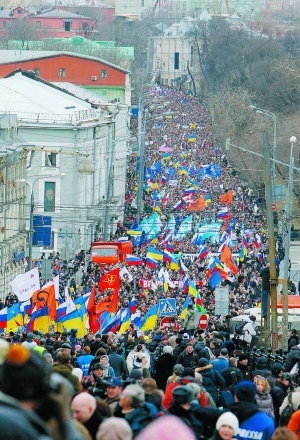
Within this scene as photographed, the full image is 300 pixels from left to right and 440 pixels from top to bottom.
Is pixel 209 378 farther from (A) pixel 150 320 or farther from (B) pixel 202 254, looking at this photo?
(B) pixel 202 254

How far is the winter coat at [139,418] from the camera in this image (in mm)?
9562

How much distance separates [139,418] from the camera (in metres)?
9.60

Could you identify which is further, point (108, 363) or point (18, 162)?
point (18, 162)

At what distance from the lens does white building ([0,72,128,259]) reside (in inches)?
2317

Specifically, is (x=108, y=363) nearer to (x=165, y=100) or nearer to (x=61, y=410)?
(x=61, y=410)

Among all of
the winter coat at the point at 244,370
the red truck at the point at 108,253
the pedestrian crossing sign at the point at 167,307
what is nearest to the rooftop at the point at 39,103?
the red truck at the point at 108,253

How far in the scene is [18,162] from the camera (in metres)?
51.1

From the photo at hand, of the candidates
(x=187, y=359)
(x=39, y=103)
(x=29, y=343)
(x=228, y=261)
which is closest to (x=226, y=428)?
(x=187, y=359)

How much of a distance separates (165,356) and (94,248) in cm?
3062

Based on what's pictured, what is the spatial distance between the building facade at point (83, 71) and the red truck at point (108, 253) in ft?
144

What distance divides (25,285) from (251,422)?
19.5m

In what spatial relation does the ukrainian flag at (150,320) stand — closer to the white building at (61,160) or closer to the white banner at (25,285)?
the white banner at (25,285)

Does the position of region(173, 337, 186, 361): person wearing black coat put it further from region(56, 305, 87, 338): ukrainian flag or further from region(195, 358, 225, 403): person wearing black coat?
region(56, 305, 87, 338): ukrainian flag

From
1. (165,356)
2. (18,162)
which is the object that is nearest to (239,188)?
(18,162)
